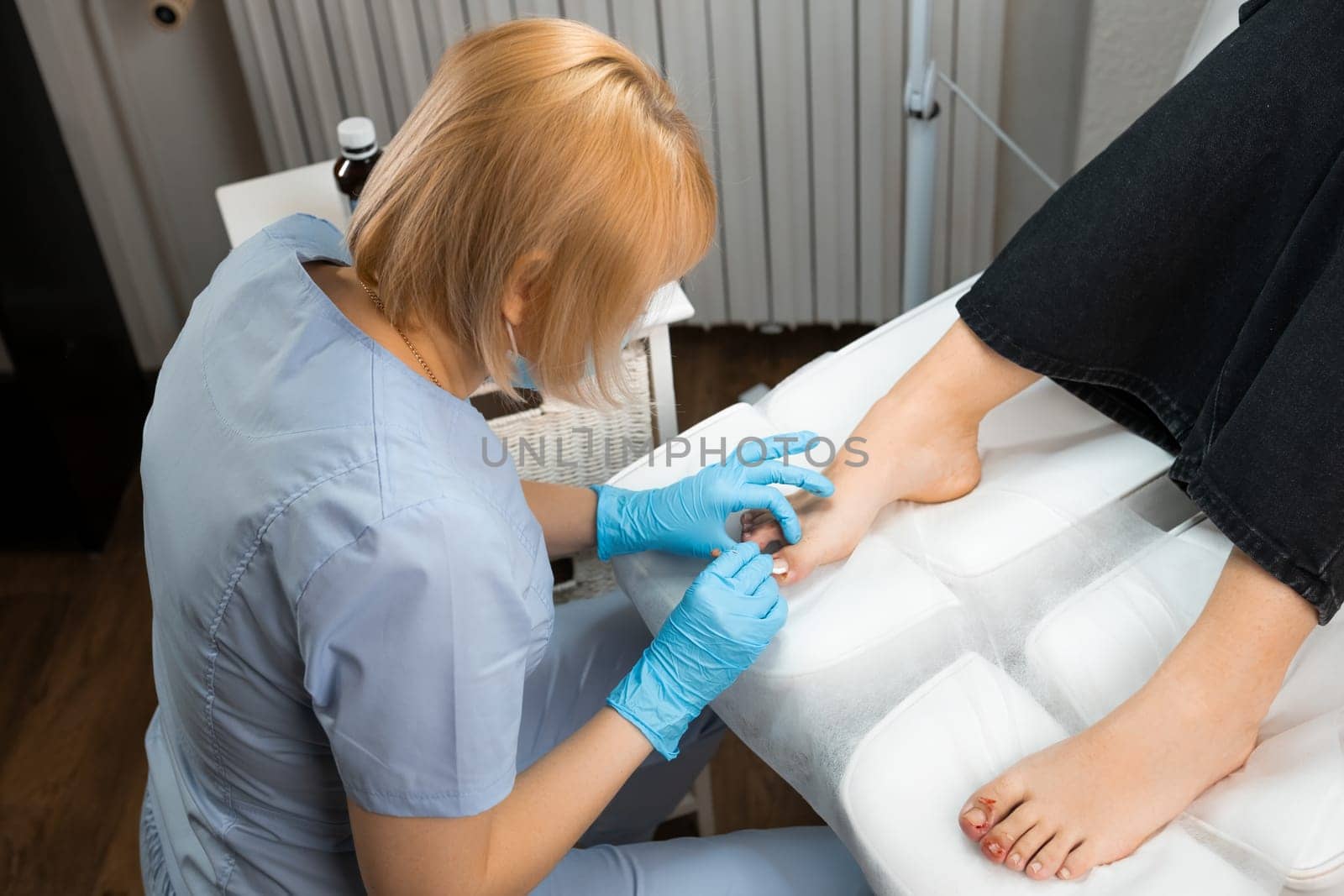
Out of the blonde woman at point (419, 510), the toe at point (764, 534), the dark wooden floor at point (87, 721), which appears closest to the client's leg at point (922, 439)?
the toe at point (764, 534)

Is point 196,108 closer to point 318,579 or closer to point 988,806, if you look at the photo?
point 318,579

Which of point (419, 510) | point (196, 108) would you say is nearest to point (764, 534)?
point (419, 510)

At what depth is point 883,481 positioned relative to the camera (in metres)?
1.17

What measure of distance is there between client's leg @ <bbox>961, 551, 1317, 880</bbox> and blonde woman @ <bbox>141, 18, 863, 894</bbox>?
22 cm

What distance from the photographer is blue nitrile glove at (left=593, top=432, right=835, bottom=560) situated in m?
1.14

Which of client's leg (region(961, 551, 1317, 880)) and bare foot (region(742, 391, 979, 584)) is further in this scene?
bare foot (region(742, 391, 979, 584))

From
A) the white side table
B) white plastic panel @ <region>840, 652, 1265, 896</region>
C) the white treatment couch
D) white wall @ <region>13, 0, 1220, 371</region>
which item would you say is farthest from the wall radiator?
white plastic panel @ <region>840, 652, 1265, 896</region>

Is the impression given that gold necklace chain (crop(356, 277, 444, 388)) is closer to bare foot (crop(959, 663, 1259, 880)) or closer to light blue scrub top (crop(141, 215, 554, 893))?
light blue scrub top (crop(141, 215, 554, 893))

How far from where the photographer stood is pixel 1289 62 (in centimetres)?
111

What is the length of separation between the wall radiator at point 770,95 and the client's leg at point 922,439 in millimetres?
787

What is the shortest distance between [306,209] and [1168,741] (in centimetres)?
111

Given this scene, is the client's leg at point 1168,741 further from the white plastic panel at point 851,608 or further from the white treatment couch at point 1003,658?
the white plastic panel at point 851,608

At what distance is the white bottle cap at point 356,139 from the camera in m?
1.40

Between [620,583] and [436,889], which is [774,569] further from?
[436,889]
